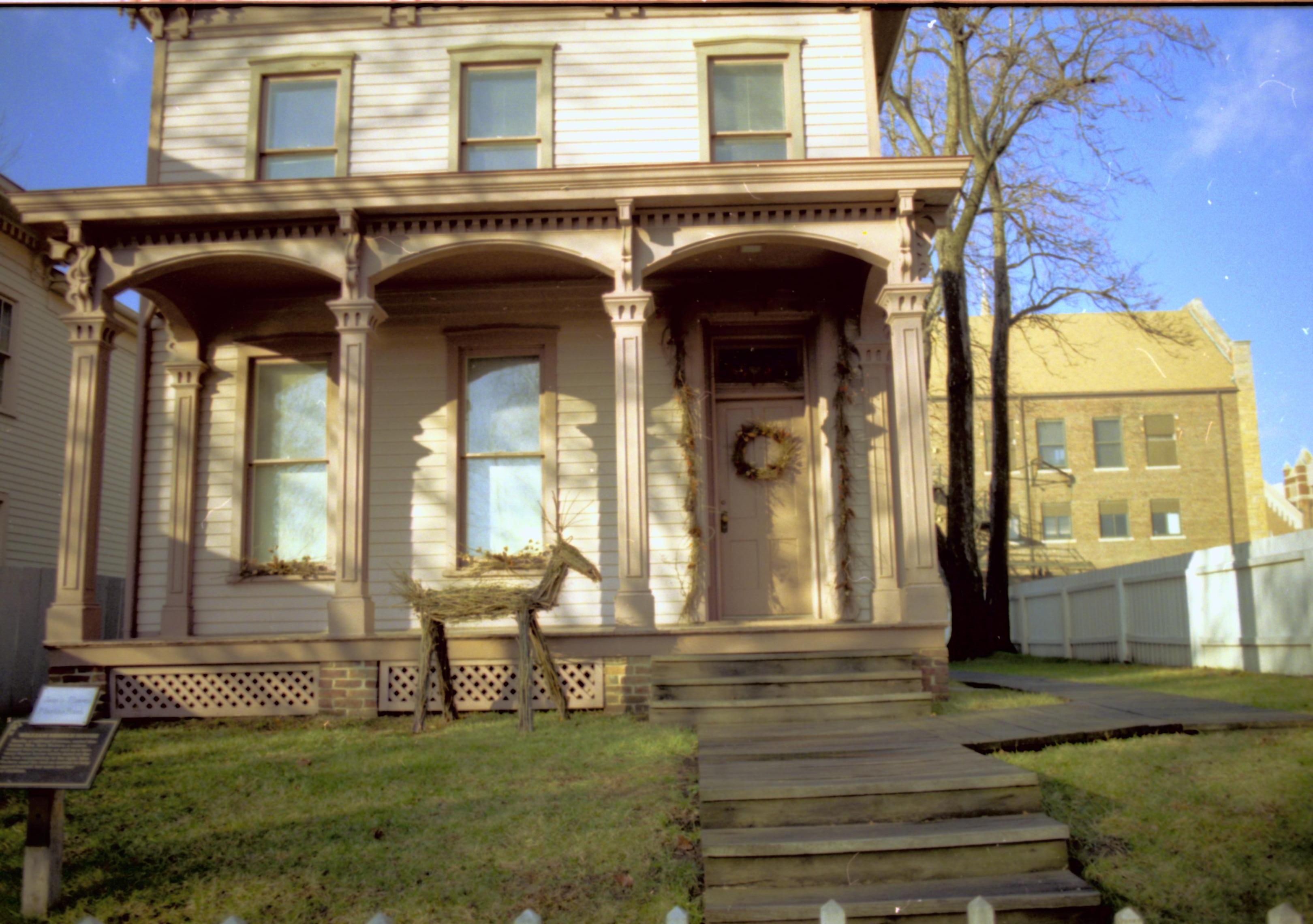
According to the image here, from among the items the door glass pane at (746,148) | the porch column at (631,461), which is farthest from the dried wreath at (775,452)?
the door glass pane at (746,148)

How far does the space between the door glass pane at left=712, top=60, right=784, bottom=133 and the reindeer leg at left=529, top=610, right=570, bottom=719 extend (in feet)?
18.7

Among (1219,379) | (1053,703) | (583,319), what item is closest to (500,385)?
(583,319)

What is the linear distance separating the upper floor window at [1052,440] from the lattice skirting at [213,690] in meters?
29.4

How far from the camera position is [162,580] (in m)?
10.4

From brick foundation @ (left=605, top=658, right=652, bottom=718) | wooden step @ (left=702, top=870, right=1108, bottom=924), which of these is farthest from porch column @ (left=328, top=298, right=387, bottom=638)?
wooden step @ (left=702, top=870, right=1108, bottom=924)

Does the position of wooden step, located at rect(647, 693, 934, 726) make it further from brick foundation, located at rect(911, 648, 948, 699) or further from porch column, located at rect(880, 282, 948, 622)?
porch column, located at rect(880, 282, 948, 622)

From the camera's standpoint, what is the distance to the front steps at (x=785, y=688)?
710 centimetres

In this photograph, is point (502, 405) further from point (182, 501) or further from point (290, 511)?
point (182, 501)

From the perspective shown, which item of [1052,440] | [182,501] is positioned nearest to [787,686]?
[182,501]

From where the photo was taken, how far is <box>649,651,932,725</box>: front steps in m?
7.10

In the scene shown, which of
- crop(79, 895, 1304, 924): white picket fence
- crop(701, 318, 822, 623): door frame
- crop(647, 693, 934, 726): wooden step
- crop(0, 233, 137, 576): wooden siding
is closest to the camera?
crop(79, 895, 1304, 924): white picket fence

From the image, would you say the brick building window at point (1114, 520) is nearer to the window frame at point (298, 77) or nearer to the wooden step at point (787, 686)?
the wooden step at point (787, 686)

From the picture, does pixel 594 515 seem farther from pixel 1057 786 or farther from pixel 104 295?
pixel 1057 786

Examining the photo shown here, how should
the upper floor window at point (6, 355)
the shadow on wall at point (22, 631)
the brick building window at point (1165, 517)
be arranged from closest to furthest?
1. the shadow on wall at point (22, 631)
2. the upper floor window at point (6, 355)
3. the brick building window at point (1165, 517)
